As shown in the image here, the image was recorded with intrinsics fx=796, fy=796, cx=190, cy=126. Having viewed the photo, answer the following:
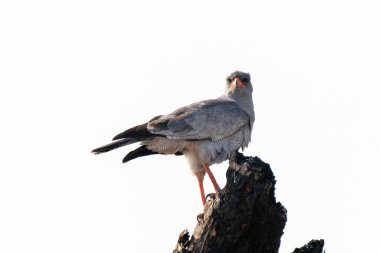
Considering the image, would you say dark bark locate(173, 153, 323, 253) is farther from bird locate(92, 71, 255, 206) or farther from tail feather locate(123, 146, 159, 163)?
tail feather locate(123, 146, 159, 163)

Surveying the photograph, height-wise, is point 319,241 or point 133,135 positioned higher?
point 133,135

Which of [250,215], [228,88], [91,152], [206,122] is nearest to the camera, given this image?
[250,215]

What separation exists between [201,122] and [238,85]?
5.66ft

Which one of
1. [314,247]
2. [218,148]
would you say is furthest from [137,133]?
[314,247]

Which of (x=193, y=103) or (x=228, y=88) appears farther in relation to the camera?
(x=228, y=88)

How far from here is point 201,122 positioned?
12.8m

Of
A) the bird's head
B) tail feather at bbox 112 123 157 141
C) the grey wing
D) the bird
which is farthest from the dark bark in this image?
the bird's head

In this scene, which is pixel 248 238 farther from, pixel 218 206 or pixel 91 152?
pixel 91 152

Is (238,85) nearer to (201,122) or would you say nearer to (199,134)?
(201,122)

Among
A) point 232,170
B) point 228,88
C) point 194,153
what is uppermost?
point 228,88

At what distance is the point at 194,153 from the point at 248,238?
479 centimetres

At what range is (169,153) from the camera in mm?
13195

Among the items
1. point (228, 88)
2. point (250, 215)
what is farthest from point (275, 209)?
point (228, 88)

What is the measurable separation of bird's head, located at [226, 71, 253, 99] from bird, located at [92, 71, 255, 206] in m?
0.78
